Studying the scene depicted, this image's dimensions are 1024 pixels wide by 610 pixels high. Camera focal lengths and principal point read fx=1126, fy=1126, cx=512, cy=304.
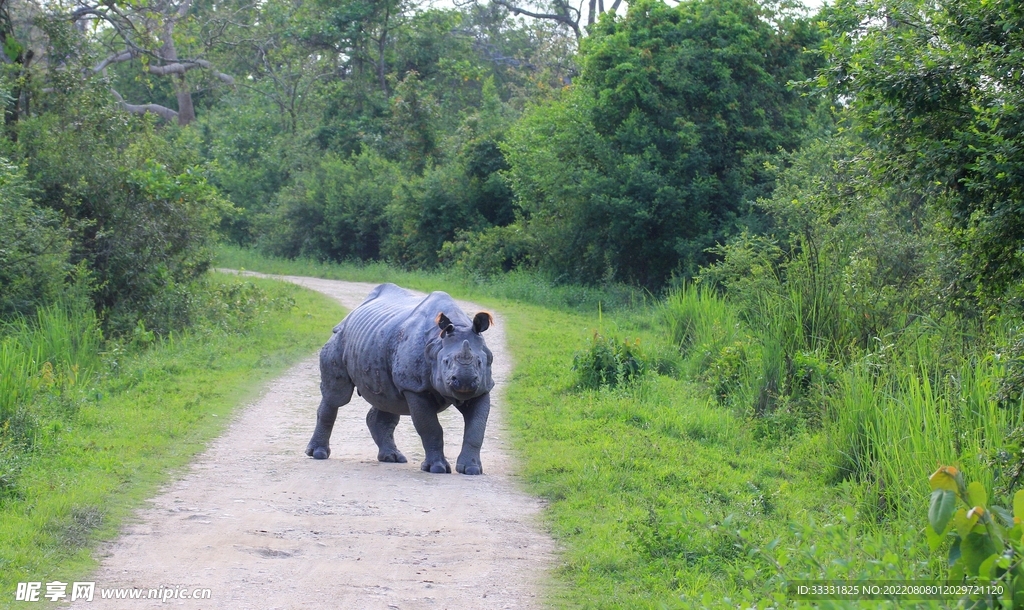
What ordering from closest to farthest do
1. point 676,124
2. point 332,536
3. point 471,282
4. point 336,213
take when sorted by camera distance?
point 332,536
point 676,124
point 471,282
point 336,213

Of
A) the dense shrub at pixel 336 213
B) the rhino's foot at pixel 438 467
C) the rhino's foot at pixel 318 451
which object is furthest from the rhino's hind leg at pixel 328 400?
the dense shrub at pixel 336 213

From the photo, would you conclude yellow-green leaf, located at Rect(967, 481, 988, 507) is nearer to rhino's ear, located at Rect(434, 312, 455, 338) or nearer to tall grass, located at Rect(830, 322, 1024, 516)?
tall grass, located at Rect(830, 322, 1024, 516)

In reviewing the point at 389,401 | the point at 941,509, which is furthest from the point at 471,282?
the point at 941,509

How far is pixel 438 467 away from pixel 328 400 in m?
1.39

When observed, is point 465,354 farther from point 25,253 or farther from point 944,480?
point 25,253

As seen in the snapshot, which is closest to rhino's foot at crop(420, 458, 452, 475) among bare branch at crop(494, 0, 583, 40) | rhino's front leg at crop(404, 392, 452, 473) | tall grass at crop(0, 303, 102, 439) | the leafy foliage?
rhino's front leg at crop(404, 392, 452, 473)

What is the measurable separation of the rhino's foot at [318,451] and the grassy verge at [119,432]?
0.90m

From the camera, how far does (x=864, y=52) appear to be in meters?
7.73

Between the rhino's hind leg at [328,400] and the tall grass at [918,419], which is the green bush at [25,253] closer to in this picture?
the rhino's hind leg at [328,400]

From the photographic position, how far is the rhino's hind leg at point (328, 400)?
9.39 metres

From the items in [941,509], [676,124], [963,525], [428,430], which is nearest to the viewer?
[941,509]

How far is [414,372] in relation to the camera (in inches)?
341

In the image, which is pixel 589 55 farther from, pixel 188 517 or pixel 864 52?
pixel 188 517

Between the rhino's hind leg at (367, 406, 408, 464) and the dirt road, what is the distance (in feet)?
0.41
